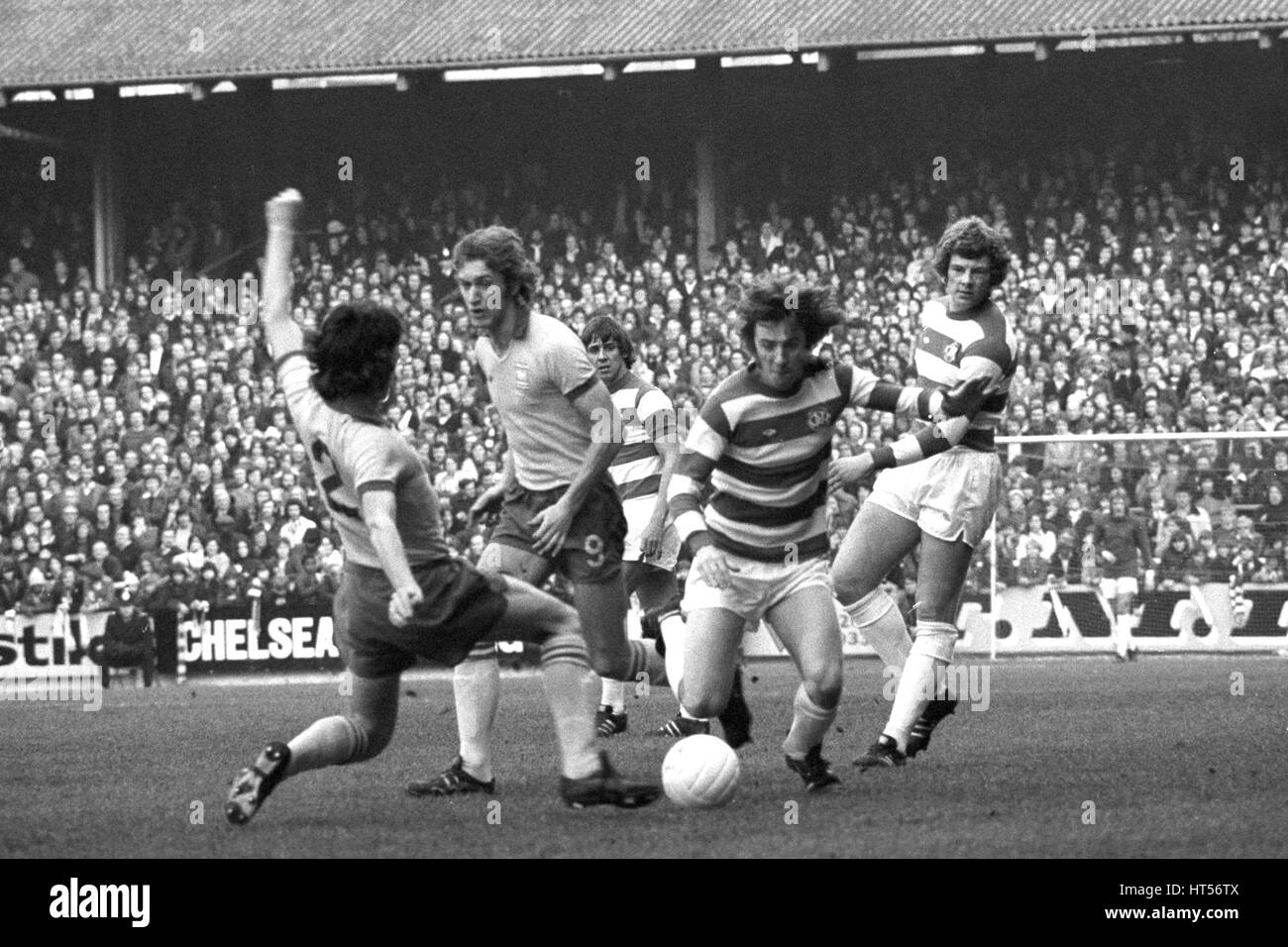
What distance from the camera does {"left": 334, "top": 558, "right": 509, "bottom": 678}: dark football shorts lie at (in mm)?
7062

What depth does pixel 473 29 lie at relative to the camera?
2911cm

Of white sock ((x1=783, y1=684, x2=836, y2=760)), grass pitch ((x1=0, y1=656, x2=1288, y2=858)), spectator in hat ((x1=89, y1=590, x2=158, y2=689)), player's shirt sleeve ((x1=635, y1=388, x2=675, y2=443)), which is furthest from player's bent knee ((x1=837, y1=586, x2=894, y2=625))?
spectator in hat ((x1=89, y1=590, x2=158, y2=689))

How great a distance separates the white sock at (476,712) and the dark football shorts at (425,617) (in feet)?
2.75

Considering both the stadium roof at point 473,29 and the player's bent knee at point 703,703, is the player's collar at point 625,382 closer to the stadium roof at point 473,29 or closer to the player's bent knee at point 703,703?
the player's bent knee at point 703,703

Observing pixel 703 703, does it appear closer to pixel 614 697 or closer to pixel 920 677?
pixel 920 677

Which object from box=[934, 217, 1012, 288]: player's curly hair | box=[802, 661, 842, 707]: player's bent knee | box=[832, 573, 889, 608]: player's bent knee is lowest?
box=[802, 661, 842, 707]: player's bent knee

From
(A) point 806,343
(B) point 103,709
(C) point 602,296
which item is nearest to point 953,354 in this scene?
(A) point 806,343

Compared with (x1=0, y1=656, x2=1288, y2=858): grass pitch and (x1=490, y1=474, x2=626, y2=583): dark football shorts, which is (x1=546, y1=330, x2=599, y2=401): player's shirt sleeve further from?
(x1=0, y1=656, x2=1288, y2=858): grass pitch

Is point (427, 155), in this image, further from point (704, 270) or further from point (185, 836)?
point (185, 836)

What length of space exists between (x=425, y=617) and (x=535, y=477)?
175cm

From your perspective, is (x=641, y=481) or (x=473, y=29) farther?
(x=473, y=29)

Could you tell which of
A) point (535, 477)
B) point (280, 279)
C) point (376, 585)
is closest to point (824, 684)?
point (535, 477)

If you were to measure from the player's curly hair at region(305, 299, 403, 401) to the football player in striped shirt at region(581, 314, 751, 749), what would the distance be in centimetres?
318

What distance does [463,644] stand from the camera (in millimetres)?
7129
